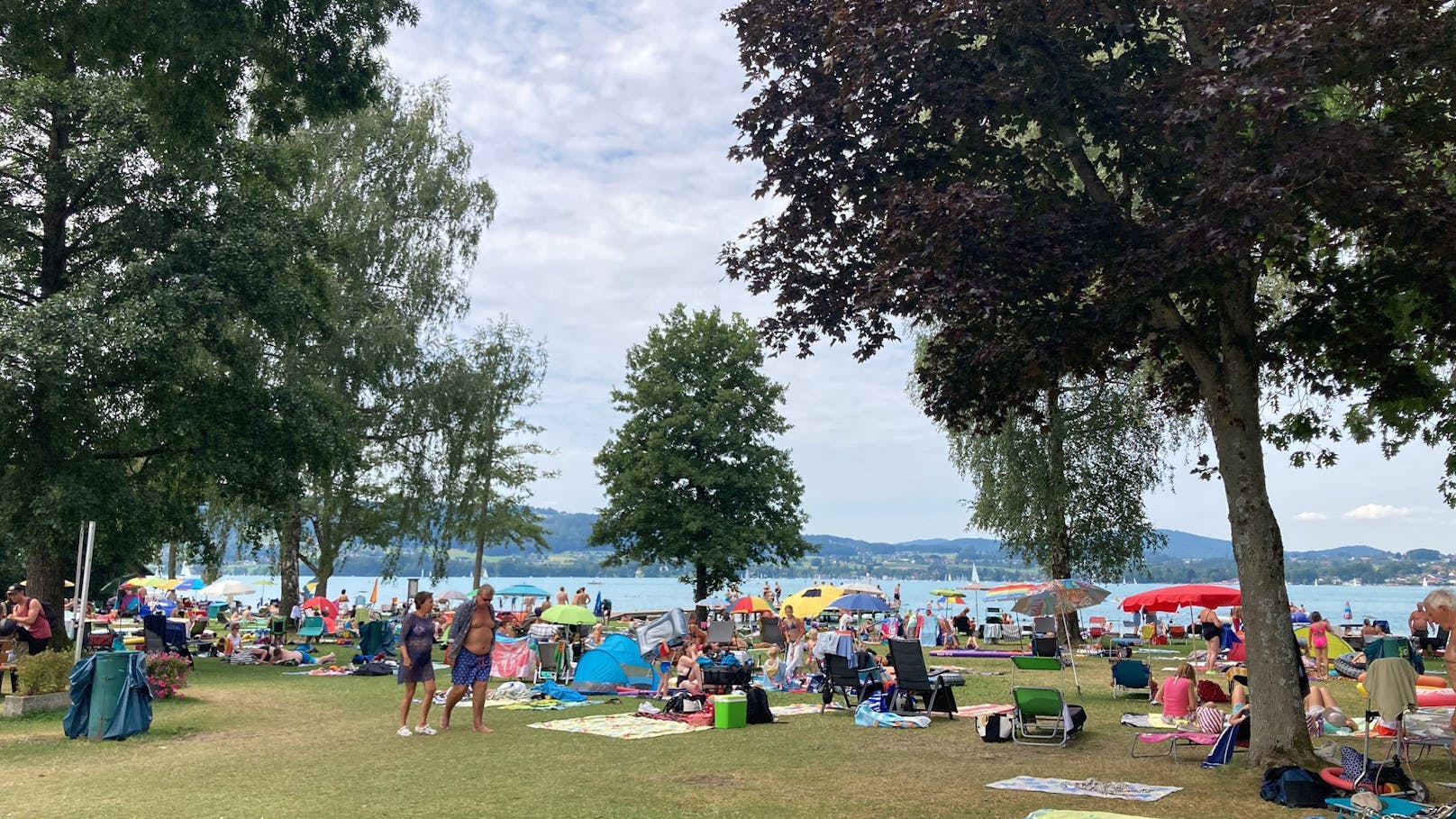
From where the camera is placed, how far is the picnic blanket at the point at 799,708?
15645 mm

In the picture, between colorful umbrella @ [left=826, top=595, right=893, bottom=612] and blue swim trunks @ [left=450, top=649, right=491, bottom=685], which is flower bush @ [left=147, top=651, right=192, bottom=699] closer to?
blue swim trunks @ [left=450, top=649, right=491, bottom=685]

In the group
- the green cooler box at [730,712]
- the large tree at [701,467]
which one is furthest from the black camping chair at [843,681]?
the large tree at [701,467]

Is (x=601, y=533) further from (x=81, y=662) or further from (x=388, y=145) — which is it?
(x=81, y=662)

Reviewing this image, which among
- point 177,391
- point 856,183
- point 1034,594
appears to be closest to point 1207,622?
point 1034,594

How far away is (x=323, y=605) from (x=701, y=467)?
13656 mm

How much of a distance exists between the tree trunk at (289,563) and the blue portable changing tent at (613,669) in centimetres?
1841

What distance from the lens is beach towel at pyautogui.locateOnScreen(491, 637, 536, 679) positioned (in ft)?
63.9

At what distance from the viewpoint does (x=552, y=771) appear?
1023 cm

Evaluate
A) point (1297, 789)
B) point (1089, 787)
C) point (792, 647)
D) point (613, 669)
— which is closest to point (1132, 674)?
point (792, 647)

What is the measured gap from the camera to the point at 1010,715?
12750mm

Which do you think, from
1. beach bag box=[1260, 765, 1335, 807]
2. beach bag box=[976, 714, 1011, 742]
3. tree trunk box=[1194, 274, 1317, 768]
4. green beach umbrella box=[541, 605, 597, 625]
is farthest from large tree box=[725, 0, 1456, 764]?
green beach umbrella box=[541, 605, 597, 625]

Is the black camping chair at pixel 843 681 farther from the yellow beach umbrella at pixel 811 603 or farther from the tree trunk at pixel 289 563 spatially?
the tree trunk at pixel 289 563

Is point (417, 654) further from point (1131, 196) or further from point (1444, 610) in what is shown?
point (1444, 610)

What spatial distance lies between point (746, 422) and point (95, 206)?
944 inches
